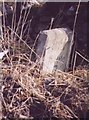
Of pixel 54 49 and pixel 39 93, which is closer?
pixel 39 93

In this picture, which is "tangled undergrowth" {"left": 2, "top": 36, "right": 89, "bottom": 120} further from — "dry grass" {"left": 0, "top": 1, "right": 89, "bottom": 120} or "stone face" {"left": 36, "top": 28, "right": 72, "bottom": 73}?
"stone face" {"left": 36, "top": 28, "right": 72, "bottom": 73}

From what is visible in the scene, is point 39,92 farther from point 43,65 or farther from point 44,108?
point 43,65

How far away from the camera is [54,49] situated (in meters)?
3.53

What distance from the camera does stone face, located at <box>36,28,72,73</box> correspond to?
3463 mm

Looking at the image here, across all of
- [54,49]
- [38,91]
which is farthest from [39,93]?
[54,49]

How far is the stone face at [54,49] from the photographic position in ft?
11.4

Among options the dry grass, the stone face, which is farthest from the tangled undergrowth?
the stone face

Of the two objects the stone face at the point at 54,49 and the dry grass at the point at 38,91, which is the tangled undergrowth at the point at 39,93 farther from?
the stone face at the point at 54,49

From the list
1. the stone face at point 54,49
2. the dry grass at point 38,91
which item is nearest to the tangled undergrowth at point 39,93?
the dry grass at point 38,91

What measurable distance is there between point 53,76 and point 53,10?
951 millimetres

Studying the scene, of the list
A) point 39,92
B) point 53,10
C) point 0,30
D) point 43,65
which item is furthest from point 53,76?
point 53,10

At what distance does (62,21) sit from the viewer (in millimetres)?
4016

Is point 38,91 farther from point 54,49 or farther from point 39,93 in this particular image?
point 54,49

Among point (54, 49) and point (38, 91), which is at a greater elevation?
point (54, 49)
